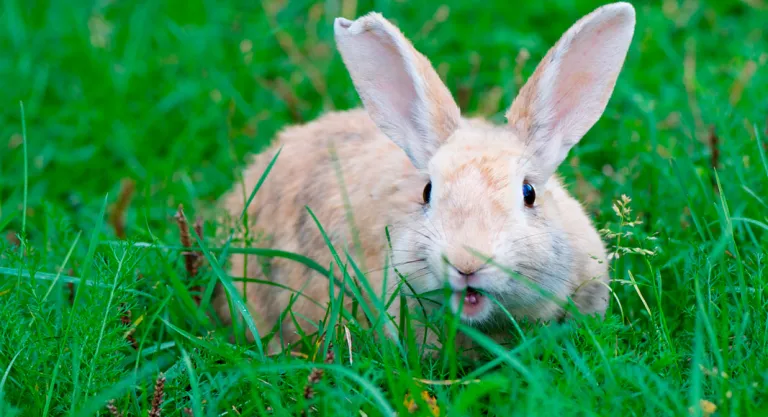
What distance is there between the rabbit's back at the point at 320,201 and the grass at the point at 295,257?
0.29 metres

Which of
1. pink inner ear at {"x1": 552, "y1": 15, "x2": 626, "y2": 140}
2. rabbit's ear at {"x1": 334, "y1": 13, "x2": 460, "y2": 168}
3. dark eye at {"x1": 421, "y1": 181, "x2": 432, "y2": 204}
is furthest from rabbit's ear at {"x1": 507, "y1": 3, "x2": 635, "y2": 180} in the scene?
dark eye at {"x1": 421, "y1": 181, "x2": 432, "y2": 204}

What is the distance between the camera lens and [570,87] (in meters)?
4.21

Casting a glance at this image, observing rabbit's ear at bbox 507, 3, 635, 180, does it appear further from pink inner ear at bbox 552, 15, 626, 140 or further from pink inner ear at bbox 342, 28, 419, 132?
pink inner ear at bbox 342, 28, 419, 132

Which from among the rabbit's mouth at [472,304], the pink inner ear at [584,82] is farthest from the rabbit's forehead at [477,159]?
the rabbit's mouth at [472,304]

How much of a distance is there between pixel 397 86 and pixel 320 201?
705mm

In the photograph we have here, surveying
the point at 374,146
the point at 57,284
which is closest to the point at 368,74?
the point at 374,146

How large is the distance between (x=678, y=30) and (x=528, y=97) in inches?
123

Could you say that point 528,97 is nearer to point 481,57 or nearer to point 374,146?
point 374,146

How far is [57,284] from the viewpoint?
401 centimetres

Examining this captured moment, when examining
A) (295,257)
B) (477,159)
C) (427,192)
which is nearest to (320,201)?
(295,257)

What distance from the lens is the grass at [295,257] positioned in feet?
11.0

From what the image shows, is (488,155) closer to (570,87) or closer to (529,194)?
(529,194)

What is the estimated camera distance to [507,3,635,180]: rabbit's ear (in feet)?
13.3

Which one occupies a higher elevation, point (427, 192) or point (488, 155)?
point (488, 155)
